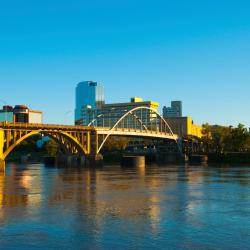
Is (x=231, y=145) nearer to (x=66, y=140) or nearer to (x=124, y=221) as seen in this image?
(x=66, y=140)

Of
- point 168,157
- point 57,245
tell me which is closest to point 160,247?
point 57,245

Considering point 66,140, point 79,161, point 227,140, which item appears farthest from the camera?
point 227,140

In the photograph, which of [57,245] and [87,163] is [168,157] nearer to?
[87,163]

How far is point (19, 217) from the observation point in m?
32.0

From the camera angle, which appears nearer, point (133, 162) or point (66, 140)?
point (66, 140)

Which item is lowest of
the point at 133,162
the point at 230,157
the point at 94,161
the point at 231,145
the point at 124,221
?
the point at 124,221

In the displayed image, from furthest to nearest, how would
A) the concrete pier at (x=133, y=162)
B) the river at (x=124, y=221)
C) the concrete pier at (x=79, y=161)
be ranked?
1. the concrete pier at (x=133, y=162)
2. the concrete pier at (x=79, y=161)
3. the river at (x=124, y=221)

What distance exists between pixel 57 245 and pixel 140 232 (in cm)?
522

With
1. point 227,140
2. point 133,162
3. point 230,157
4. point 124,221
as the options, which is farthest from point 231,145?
point 124,221

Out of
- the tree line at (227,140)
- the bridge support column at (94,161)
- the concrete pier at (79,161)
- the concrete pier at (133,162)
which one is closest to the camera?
the concrete pier at (79,161)

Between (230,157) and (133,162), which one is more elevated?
(230,157)

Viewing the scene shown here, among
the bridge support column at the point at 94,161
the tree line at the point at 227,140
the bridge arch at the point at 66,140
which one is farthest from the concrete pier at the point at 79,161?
the tree line at the point at 227,140

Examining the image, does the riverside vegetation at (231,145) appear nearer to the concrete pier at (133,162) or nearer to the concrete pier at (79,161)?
the concrete pier at (133,162)

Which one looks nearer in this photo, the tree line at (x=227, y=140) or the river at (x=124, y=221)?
the river at (x=124, y=221)
